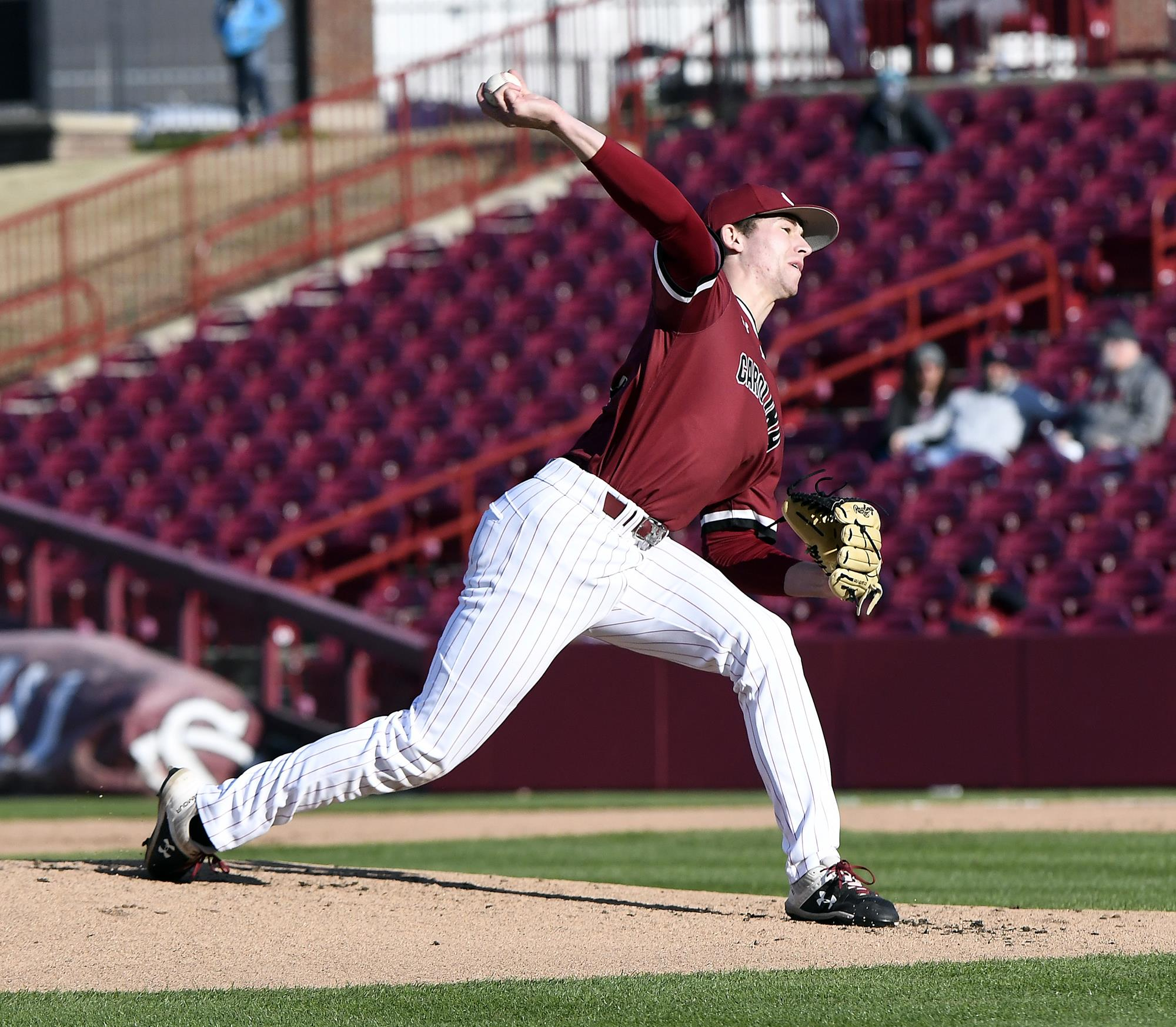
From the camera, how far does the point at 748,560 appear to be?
536 cm

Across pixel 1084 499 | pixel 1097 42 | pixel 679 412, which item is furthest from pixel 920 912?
pixel 1097 42

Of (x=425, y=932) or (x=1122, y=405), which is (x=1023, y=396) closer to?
(x=1122, y=405)

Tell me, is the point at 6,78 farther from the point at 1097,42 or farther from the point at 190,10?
the point at 1097,42

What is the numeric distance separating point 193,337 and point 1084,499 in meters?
8.30

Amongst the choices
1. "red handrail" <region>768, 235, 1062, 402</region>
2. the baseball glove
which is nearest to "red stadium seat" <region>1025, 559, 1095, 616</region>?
"red handrail" <region>768, 235, 1062, 402</region>

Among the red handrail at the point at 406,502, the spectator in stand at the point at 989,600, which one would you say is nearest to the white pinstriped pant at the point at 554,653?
the spectator in stand at the point at 989,600

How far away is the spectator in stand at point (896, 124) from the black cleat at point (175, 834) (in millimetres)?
12071

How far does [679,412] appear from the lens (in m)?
4.93

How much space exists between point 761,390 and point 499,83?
110 cm

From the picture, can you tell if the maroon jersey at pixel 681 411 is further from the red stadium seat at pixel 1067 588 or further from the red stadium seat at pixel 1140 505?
the red stadium seat at pixel 1140 505

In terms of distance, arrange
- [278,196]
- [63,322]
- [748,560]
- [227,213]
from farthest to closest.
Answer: [278,196] → [227,213] → [63,322] → [748,560]

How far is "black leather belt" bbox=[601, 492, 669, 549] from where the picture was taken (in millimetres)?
4949

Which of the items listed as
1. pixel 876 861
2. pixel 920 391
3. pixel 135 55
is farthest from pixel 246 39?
pixel 876 861

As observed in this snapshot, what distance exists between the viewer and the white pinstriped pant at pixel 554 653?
4922 mm
